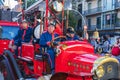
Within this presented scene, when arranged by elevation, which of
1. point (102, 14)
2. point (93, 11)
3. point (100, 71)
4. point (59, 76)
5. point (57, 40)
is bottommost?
point (59, 76)

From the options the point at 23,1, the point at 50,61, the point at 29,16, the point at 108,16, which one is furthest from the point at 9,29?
the point at 108,16

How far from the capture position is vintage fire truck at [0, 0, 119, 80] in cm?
538

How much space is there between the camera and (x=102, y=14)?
50875mm

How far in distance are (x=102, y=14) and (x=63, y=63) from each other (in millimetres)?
45350

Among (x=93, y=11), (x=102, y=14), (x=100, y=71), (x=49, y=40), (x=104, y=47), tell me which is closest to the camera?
(x=100, y=71)

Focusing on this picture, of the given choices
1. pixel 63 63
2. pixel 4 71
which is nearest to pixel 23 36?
pixel 4 71

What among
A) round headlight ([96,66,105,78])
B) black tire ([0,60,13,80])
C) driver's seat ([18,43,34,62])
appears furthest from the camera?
black tire ([0,60,13,80])

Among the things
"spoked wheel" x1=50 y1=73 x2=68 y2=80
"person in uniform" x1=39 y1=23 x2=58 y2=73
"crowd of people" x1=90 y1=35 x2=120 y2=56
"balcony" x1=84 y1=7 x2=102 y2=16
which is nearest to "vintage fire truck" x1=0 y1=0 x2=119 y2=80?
"spoked wheel" x1=50 y1=73 x2=68 y2=80

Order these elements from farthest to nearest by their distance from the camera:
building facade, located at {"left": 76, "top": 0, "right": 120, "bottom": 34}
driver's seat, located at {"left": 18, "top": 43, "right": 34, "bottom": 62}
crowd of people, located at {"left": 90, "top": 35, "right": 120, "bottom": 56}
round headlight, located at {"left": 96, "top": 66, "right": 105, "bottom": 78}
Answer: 1. building facade, located at {"left": 76, "top": 0, "right": 120, "bottom": 34}
2. crowd of people, located at {"left": 90, "top": 35, "right": 120, "bottom": 56}
3. driver's seat, located at {"left": 18, "top": 43, "right": 34, "bottom": 62}
4. round headlight, located at {"left": 96, "top": 66, "right": 105, "bottom": 78}

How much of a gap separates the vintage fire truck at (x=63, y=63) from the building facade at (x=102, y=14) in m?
37.8

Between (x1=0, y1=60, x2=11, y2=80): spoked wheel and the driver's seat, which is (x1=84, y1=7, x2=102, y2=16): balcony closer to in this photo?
(x1=0, y1=60, x2=11, y2=80): spoked wheel

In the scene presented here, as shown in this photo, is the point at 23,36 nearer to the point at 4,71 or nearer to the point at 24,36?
the point at 24,36

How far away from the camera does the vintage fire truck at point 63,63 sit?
5.38 meters

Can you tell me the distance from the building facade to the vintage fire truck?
37833 millimetres
